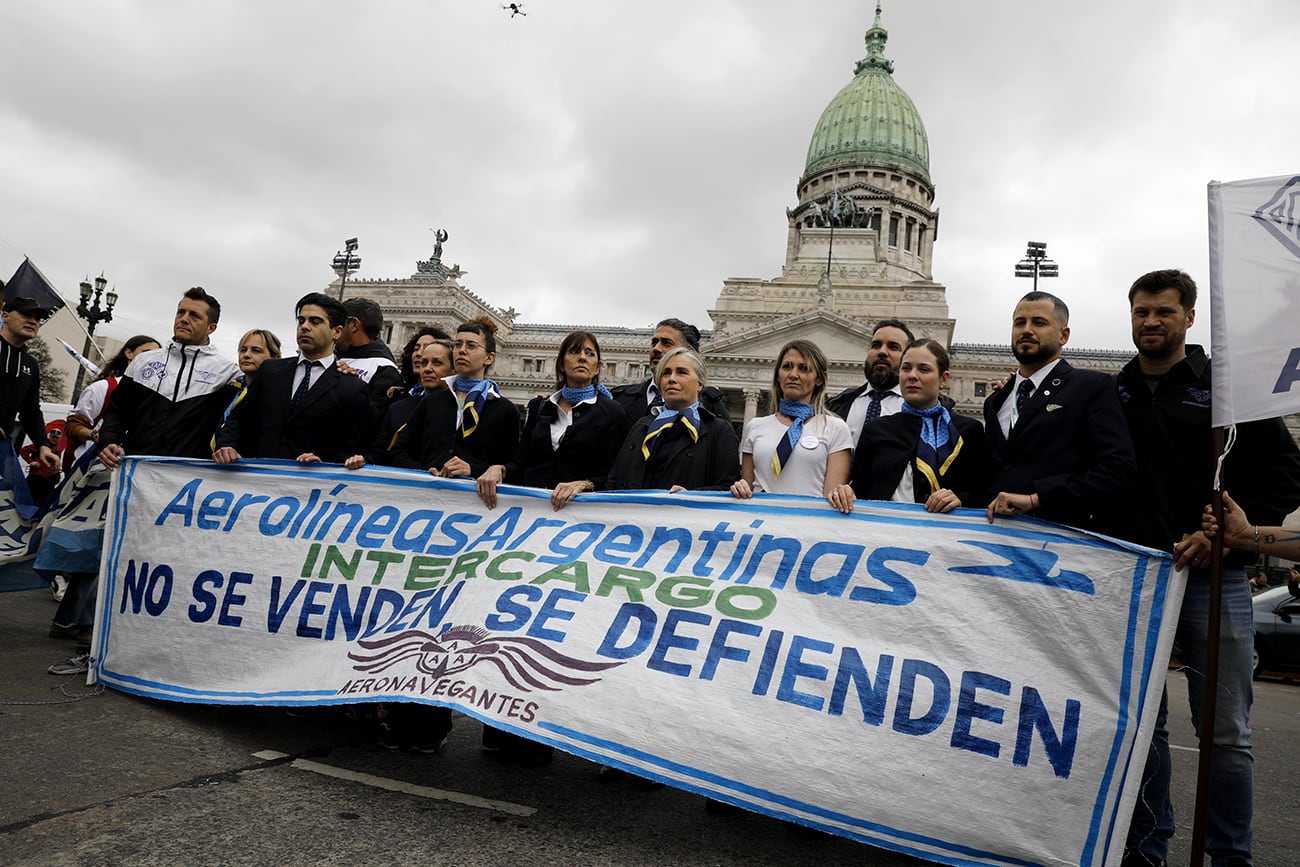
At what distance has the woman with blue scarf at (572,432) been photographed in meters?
5.12

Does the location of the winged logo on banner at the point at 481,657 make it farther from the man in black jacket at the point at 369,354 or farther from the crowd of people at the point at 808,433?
the man in black jacket at the point at 369,354

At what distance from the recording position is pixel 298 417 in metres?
5.56

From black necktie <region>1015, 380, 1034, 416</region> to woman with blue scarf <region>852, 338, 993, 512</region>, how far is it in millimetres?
230

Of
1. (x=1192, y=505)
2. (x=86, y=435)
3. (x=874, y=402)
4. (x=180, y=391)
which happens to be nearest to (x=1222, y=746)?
(x=1192, y=505)

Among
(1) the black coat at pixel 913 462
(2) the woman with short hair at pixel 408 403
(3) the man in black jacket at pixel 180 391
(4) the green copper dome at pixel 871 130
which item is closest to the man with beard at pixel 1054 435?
(1) the black coat at pixel 913 462

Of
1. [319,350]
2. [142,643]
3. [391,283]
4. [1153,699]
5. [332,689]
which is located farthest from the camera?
[391,283]

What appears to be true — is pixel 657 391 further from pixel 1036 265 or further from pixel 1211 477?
pixel 1036 265

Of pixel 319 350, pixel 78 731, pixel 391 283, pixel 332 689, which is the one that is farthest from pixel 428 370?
pixel 391 283

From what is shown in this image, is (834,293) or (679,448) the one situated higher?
(834,293)

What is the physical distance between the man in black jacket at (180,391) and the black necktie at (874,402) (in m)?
4.71

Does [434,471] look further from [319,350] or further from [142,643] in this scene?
[142,643]

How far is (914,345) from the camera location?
4570 mm

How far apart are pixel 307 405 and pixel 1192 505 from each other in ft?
16.7

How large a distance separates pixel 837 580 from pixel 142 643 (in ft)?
13.5
